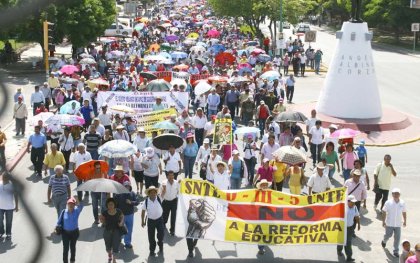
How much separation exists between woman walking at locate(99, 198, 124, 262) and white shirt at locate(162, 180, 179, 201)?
4.63 ft

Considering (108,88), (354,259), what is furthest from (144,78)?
(354,259)

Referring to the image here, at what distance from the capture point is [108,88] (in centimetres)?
2431

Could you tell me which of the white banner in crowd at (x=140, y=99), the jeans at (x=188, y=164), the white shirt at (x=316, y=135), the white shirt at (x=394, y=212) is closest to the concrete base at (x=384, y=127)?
the white shirt at (x=316, y=135)

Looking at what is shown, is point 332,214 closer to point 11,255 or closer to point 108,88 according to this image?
point 11,255

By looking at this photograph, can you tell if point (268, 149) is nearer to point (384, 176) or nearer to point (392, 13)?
point (384, 176)

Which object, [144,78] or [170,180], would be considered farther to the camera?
[144,78]

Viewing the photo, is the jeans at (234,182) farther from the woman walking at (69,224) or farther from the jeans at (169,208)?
the woman walking at (69,224)

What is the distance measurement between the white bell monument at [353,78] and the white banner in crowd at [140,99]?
616 cm

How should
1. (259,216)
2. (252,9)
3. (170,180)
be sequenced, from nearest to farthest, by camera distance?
(259,216), (170,180), (252,9)

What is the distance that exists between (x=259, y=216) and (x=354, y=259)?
177 centimetres

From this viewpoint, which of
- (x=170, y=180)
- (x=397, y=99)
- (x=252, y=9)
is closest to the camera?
(x=170, y=180)

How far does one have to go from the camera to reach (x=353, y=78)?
915 inches

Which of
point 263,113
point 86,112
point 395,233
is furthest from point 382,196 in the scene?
point 86,112

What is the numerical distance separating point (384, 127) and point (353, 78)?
2.18 meters
